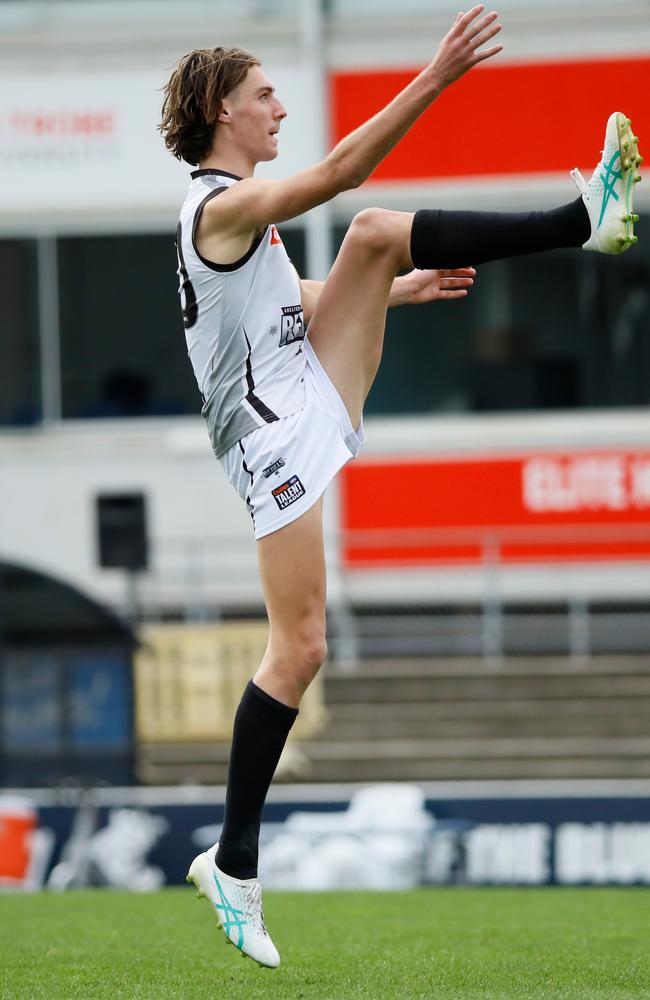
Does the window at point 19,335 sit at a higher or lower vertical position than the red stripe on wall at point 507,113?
lower

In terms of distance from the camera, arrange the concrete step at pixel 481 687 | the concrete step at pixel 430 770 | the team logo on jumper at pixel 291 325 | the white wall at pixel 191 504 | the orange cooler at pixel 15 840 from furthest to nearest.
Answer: the white wall at pixel 191 504 → the concrete step at pixel 481 687 → the concrete step at pixel 430 770 → the orange cooler at pixel 15 840 → the team logo on jumper at pixel 291 325

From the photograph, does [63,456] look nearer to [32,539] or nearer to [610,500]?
[32,539]

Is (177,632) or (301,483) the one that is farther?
(177,632)

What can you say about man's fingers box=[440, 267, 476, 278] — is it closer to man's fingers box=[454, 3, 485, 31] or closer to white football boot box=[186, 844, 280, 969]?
man's fingers box=[454, 3, 485, 31]

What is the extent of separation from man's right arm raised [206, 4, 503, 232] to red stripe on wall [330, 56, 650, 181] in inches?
453

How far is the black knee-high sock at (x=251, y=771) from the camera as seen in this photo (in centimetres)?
432

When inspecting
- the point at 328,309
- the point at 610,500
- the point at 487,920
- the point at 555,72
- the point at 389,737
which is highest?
the point at 555,72

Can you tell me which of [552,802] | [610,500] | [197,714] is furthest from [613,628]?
[552,802]

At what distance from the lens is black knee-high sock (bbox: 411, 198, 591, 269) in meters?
4.25

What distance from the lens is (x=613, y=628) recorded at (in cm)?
1491

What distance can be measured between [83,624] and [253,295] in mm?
11159

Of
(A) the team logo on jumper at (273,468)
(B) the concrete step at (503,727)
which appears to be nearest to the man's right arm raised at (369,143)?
(A) the team logo on jumper at (273,468)

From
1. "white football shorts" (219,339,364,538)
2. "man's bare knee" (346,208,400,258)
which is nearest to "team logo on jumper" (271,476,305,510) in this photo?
"white football shorts" (219,339,364,538)

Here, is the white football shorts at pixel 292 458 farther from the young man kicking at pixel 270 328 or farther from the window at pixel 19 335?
the window at pixel 19 335
